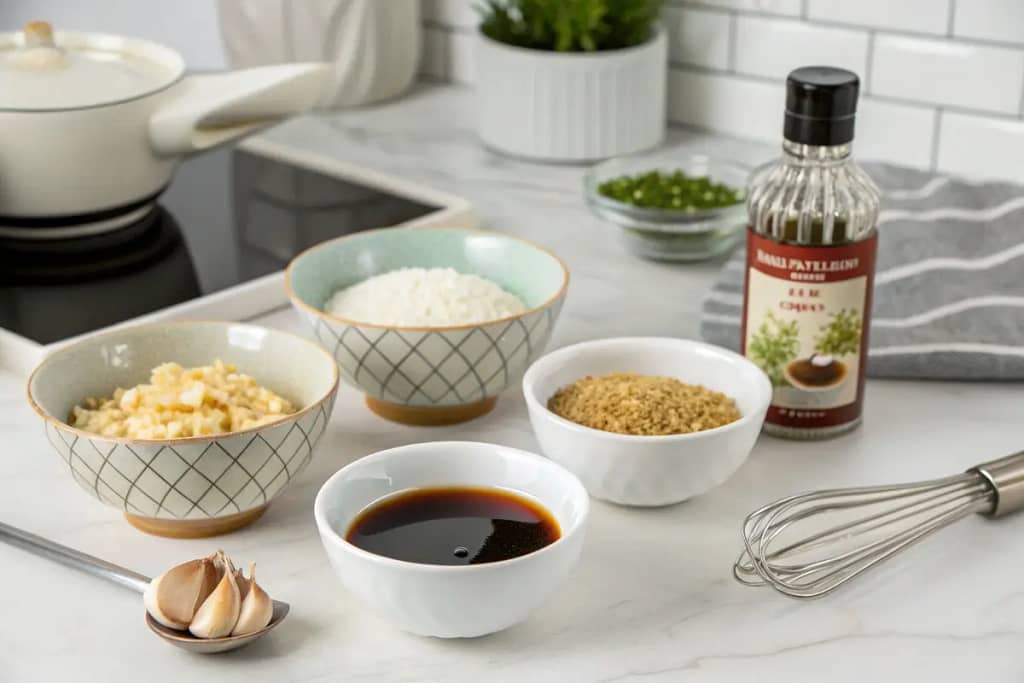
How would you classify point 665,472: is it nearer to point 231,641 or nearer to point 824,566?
point 824,566

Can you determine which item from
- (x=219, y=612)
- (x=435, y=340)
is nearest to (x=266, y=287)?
(x=435, y=340)

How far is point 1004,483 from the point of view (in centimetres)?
88

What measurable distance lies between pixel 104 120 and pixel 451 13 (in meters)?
0.69

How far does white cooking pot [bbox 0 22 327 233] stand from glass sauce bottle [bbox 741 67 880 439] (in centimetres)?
53

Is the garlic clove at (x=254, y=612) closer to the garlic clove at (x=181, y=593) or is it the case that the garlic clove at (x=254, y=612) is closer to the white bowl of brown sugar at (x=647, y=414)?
the garlic clove at (x=181, y=593)

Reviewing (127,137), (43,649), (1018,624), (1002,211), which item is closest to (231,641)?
(43,649)

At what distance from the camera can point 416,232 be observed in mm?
1129

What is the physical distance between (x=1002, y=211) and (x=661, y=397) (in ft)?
1.65

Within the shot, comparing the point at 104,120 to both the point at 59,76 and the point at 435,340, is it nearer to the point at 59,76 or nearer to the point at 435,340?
the point at 59,76

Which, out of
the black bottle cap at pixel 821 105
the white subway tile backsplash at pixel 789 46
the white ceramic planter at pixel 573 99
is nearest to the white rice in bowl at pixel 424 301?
the black bottle cap at pixel 821 105

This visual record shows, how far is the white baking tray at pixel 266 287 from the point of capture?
42.3 inches

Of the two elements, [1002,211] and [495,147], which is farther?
[495,147]

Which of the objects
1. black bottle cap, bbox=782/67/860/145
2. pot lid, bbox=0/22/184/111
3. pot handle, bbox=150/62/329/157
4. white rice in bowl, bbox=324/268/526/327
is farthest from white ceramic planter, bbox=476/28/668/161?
black bottle cap, bbox=782/67/860/145

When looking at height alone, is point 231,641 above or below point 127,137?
below
